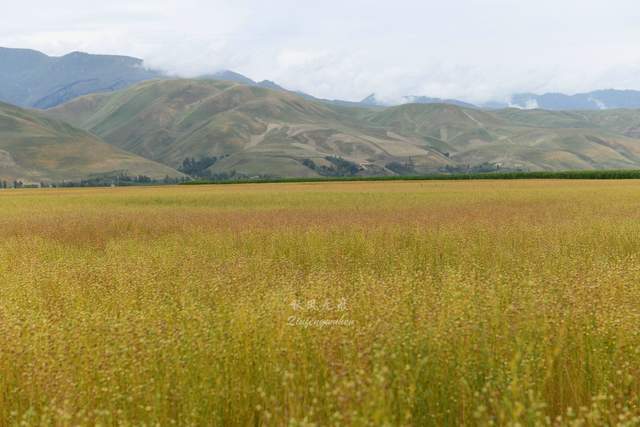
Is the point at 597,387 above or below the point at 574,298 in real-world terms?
below

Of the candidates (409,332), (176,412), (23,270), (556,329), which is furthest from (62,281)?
(556,329)

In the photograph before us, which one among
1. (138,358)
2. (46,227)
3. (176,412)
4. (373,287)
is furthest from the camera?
(46,227)

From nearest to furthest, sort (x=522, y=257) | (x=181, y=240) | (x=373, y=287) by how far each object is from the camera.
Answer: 1. (x=373, y=287)
2. (x=522, y=257)
3. (x=181, y=240)

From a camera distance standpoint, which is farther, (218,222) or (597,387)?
(218,222)

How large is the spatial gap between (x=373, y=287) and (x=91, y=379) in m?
4.18

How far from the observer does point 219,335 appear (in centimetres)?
717

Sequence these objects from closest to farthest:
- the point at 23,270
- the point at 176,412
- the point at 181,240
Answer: the point at 176,412, the point at 23,270, the point at 181,240

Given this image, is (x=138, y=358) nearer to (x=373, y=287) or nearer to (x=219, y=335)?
(x=219, y=335)

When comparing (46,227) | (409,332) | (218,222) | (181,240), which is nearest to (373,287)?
(409,332)

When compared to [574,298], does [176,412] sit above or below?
below

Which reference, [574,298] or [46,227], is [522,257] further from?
[46,227]

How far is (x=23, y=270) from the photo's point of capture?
13.3 m

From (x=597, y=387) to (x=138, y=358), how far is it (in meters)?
5.45

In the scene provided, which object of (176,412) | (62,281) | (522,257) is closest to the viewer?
(176,412)
